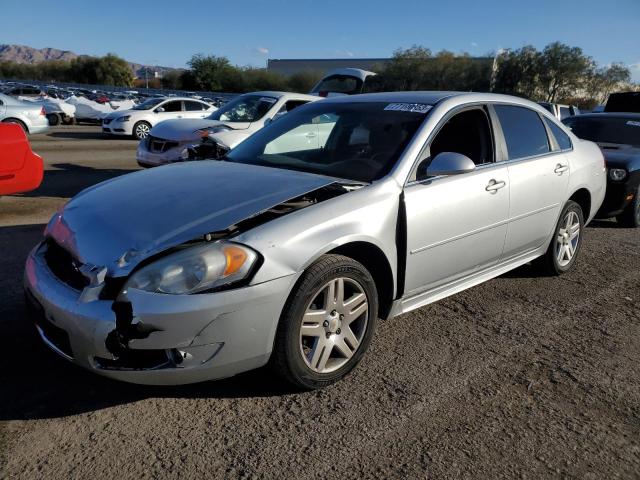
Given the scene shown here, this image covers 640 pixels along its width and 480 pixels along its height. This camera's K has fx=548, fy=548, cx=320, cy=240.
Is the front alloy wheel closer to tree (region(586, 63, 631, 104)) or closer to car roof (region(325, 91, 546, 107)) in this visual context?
car roof (region(325, 91, 546, 107))

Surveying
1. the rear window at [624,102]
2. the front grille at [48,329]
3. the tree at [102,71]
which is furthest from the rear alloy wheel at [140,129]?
the tree at [102,71]

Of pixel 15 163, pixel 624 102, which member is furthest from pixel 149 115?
pixel 624 102

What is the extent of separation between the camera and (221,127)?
29.6 ft

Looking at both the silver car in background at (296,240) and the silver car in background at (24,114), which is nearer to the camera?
the silver car in background at (296,240)

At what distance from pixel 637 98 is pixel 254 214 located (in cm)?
1369

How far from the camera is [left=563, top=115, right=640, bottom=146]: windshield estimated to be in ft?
26.4

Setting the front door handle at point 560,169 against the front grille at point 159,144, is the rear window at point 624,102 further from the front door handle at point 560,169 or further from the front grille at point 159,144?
the front grille at point 159,144

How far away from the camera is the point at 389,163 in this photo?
3.49 metres

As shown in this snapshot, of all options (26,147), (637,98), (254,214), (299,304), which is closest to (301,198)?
(254,214)

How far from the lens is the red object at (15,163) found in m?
5.89

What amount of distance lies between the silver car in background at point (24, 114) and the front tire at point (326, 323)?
1488 cm

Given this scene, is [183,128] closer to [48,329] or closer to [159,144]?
[159,144]

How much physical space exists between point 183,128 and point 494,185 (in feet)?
21.3

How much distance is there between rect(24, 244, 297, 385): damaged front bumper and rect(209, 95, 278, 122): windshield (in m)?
7.35
